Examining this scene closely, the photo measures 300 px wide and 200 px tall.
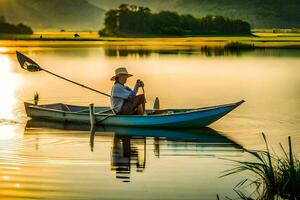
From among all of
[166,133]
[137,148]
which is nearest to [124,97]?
[166,133]

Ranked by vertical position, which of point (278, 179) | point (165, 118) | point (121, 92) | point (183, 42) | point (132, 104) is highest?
point (121, 92)

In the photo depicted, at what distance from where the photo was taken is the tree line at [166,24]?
155 metres

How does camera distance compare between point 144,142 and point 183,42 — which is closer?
point 144,142

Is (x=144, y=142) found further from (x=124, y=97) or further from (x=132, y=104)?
(x=132, y=104)

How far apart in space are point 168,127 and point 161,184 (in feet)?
21.8

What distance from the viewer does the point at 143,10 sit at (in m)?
167

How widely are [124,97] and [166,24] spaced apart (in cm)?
13907

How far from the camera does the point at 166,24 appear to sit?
157000 millimetres

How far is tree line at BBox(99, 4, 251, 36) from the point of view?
15488cm

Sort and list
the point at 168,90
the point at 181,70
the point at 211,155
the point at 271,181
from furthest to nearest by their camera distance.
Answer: the point at 181,70
the point at 168,90
the point at 211,155
the point at 271,181

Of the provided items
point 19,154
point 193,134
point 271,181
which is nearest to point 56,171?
point 19,154

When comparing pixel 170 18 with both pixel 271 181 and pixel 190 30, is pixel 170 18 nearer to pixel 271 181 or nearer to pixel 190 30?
pixel 190 30

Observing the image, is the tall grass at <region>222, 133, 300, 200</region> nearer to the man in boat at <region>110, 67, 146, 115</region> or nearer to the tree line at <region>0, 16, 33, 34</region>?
the man in boat at <region>110, 67, 146, 115</region>

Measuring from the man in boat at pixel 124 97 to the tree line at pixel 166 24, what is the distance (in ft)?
433
